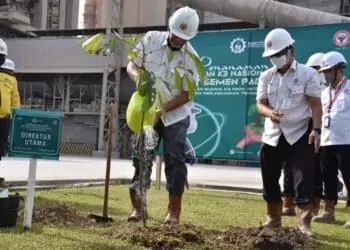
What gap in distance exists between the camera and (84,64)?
3153cm

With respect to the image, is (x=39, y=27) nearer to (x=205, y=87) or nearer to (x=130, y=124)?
(x=205, y=87)

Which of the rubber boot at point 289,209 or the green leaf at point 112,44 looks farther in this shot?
the rubber boot at point 289,209

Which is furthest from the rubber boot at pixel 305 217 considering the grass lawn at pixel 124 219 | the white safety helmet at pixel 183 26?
the white safety helmet at pixel 183 26

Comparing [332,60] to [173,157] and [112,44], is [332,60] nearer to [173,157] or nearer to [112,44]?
[173,157]

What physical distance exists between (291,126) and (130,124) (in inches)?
51.3

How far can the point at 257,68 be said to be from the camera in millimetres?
8234

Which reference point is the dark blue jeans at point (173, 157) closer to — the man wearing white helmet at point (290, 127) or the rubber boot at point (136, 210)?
the rubber boot at point (136, 210)

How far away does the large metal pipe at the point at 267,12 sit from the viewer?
885 inches

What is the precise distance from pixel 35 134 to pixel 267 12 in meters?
21.2

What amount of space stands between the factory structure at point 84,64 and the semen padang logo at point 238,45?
21.8 meters

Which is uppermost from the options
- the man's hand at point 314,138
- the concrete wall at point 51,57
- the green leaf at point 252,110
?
the concrete wall at point 51,57

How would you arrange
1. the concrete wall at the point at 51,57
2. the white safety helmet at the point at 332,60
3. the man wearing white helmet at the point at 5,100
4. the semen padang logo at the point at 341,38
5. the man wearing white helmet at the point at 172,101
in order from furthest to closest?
the concrete wall at the point at 51,57, the semen padang logo at the point at 341,38, the man wearing white helmet at the point at 5,100, the white safety helmet at the point at 332,60, the man wearing white helmet at the point at 172,101

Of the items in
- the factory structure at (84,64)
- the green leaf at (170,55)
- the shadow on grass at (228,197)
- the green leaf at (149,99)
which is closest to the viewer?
the green leaf at (149,99)

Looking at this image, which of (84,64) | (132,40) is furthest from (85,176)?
(84,64)
